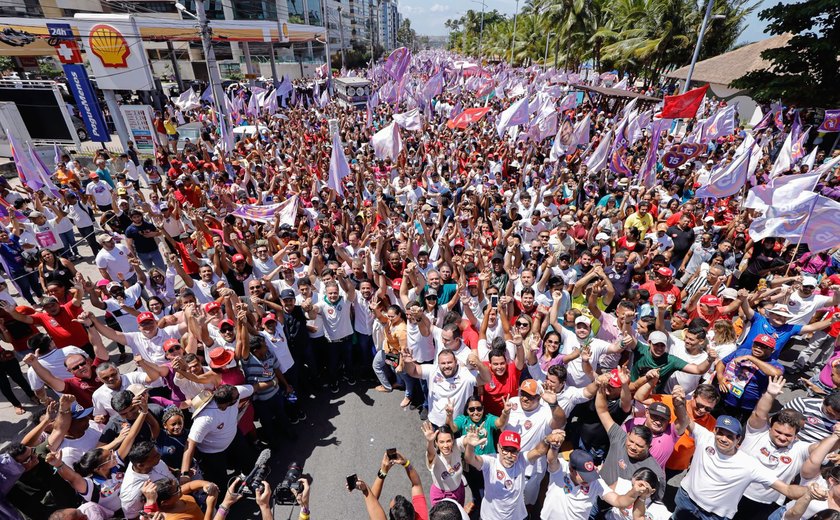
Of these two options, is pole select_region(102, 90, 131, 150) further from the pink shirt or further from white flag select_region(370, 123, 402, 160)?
A: the pink shirt

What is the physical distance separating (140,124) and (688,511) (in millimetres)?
18085

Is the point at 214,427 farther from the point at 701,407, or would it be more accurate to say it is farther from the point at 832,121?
the point at 832,121

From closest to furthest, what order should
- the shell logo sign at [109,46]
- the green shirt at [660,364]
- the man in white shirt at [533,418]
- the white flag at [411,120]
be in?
the man in white shirt at [533,418] → the green shirt at [660,364] → the white flag at [411,120] → the shell logo sign at [109,46]

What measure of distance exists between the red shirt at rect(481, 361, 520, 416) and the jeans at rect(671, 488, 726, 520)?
5.20ft

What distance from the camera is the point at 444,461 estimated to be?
306cm

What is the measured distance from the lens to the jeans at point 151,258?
23.8 feet

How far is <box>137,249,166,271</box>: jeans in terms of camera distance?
7.24 metres

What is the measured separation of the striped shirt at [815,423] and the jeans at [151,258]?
9.20m

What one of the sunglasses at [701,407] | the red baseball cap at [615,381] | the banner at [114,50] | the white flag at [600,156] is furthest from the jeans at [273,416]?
the banner at [114,50]

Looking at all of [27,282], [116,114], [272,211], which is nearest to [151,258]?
[27,282]

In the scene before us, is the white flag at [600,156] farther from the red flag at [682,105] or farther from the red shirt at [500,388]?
the red shirt at [500,388]

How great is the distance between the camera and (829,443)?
9.68 ft

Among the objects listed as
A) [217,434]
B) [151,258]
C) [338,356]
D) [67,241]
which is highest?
[217,434]

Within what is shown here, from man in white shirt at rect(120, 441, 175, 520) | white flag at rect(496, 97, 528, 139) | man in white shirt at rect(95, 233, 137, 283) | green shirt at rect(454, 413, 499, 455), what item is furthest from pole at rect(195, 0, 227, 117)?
green shirt at rect(454, 413, 499, 455)
